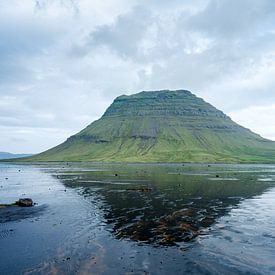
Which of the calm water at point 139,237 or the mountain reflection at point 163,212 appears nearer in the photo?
the calm water at point 139,237

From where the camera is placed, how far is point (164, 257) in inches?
1251

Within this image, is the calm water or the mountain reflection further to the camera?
the mountain reflection

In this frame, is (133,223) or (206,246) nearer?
(206,246)

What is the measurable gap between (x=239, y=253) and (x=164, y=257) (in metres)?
7.88

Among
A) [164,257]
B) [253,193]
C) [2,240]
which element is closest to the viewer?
[164,257]

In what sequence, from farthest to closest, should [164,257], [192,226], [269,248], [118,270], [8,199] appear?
1. [8,199]
2. [192,226]
3. [269,248]
4. [164,257]
5. [118,270]

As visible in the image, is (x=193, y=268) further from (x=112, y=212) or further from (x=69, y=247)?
(x=112, y=212)

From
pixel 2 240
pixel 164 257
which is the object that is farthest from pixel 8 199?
pixel 164 257

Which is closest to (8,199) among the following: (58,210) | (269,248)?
(58,210)

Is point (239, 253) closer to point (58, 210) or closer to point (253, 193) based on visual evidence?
point (58, 210)

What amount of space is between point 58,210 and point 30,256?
1056 inches

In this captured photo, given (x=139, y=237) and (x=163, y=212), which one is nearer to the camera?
(x=139, y=237)

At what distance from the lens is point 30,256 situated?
32.5m

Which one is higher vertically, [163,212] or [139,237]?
[163,212]
